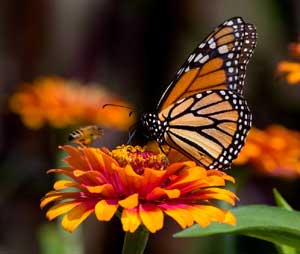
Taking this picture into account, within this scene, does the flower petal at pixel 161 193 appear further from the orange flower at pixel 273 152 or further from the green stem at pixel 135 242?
the orange flower at pixel 273 152

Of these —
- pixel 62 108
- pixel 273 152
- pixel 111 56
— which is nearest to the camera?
pixel 273 152

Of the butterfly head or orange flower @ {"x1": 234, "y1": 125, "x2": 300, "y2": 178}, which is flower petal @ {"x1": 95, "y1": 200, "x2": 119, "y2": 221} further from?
orange flower @ {"x1": 234, "y1": 125, "x2": 300, "y2": 178}

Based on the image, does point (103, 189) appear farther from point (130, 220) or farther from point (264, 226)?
point (264, 226)

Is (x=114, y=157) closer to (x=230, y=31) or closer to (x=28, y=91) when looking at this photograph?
(x=230, y=31)

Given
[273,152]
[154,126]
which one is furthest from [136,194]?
[273,152]

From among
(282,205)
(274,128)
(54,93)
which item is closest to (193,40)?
(54,93)

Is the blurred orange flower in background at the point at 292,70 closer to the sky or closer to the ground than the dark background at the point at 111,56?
closer to the sky

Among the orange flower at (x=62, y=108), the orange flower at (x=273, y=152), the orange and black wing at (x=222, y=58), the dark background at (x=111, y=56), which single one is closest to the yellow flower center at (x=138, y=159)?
the orange and black wing at (x=222, y=58)
